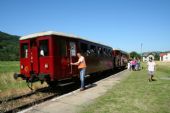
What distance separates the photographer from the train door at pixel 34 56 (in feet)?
36.7

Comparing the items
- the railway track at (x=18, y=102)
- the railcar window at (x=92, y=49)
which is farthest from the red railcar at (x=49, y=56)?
the railcar window at (x=92, y=49)

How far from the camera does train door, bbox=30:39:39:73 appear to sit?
11.2 m

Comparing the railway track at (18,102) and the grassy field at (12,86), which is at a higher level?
the grassy field at (12,86)

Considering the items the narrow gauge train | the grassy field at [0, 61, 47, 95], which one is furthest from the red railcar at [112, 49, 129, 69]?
the narrow gauge train

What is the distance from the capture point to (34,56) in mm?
11320

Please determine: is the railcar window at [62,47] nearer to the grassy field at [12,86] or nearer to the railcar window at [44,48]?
the railcar window at [44,48]

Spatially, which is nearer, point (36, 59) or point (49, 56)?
point (49, 56)

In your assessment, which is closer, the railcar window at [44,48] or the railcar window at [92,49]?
the railcar window at [44,48]

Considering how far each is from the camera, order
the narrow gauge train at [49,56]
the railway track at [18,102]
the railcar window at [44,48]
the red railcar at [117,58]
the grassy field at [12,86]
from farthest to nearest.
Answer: the red railcar at [117,58] → the grassy field at [12,86] → the railcar window at [44,48] → the narrow gauge train at [49,56] → the railway track at [18,102]

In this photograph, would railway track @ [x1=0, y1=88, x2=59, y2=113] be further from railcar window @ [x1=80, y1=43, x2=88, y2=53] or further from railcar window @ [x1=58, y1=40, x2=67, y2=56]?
railcar window @ [x1=80, y1=43, x2=88, y2=53]

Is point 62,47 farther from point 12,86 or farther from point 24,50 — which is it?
point 12,86

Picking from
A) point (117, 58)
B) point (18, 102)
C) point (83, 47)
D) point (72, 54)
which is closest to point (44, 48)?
point (72, 54)

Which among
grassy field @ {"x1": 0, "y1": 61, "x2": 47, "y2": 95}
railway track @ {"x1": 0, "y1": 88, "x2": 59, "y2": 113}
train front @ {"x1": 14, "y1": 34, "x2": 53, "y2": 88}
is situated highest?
train front @ {"x1": 14, "y1": 34, "x2": 53, "y2": 88}

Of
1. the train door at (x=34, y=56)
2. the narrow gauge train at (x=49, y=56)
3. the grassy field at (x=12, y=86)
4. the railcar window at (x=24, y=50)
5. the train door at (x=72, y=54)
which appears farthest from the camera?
the grassy field at (x=12, y=86)
